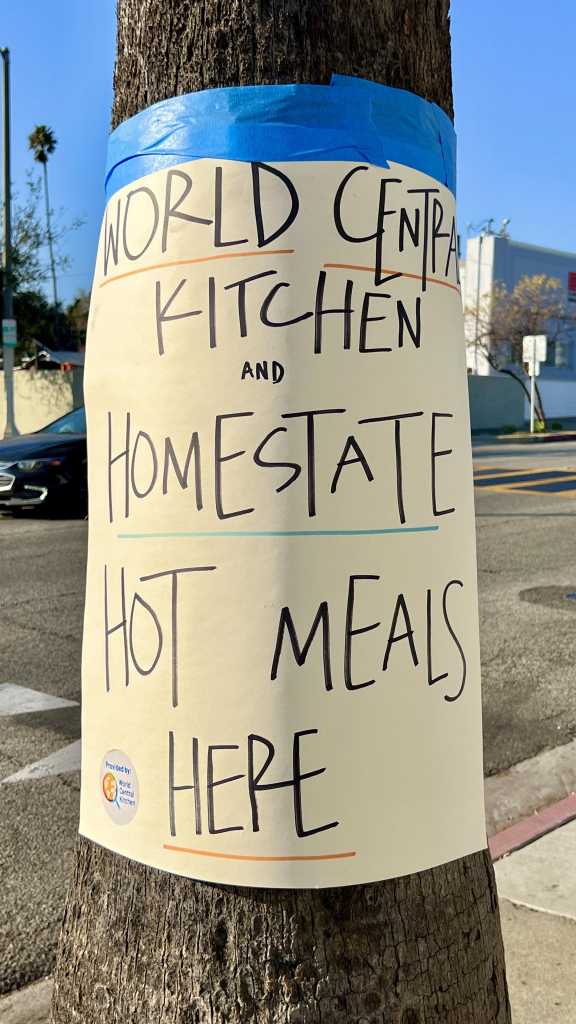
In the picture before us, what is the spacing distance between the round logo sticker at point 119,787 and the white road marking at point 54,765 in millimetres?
2710

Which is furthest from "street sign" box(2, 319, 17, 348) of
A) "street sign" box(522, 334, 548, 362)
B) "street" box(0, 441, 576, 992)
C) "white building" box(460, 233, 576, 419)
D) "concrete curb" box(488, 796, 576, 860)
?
"white building" box(460, 233, 576, 419)

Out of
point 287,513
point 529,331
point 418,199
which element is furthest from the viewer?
point 529,331

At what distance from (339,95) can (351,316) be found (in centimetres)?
36

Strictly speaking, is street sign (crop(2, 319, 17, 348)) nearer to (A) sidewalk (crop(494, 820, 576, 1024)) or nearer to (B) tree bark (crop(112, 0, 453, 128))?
(A) sidewalk (crop(494, 820, 576, 1024))

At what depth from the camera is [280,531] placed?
147cm

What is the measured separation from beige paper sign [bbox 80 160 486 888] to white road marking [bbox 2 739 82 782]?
276 cm

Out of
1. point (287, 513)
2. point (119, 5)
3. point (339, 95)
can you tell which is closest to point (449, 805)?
point (287, 513)

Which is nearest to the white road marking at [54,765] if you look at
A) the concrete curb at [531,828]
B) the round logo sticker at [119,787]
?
the concrete curb at [531,828]

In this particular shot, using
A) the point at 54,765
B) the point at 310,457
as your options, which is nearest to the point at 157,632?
the point at 310,457

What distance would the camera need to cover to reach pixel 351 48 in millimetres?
1561

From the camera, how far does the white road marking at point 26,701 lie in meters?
4.93

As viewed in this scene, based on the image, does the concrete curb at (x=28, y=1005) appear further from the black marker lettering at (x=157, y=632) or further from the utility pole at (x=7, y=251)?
the utility pole at (x=7, y=251)

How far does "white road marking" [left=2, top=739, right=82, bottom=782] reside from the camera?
415cm

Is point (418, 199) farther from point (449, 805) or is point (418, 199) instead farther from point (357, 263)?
point (449, 805)
